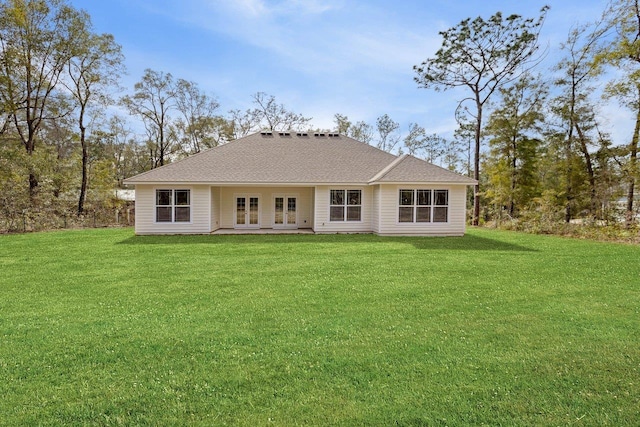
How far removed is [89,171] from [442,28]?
1042 inches

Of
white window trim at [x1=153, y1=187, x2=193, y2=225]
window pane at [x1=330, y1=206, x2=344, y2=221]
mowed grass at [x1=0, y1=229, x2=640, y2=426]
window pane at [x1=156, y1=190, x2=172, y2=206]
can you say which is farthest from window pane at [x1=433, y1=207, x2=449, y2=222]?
window pane at [x1=156, y1=190, x2=172, y2=206]

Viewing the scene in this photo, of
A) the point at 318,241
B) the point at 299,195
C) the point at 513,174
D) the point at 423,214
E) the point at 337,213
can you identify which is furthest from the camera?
the point at 513,174

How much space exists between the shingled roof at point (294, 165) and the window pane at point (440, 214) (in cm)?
130

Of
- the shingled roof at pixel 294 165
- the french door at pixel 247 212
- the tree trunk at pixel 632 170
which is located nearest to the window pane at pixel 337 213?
the shingled roof at pixel 294 165

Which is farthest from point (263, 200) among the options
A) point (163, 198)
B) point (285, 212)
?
point (163, 198)

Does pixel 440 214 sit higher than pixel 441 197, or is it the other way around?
pixel 441 197

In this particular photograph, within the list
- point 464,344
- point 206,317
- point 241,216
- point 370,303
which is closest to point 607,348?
point 464,344

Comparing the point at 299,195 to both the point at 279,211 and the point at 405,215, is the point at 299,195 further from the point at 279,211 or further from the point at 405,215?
the point at 405,215

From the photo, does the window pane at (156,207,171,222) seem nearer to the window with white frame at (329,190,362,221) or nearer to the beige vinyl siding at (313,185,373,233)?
the beige vinyl siding at (313,185,373,233)

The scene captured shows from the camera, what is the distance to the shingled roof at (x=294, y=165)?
14445 millimetres

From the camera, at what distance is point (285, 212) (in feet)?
55.8

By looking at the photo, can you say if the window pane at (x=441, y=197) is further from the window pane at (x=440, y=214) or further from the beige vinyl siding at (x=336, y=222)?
the beige vinyl siding at (x=336, y=222)

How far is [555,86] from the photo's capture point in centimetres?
2064

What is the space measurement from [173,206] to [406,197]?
394 inches
